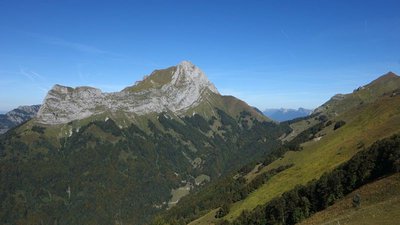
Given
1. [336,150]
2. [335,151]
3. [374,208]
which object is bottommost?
[374,208]

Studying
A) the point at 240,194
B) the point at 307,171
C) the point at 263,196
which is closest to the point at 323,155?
the point at 307,171

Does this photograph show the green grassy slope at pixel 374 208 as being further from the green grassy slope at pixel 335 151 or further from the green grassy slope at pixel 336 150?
the green grassy slope at pixel 336 150

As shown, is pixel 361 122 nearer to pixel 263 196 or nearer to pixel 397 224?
pixel 263 196

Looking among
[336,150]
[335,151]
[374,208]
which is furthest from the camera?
[336,150]

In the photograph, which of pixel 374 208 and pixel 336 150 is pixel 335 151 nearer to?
pixel 336 150

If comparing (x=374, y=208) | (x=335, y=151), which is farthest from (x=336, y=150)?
(x=374, y=208)

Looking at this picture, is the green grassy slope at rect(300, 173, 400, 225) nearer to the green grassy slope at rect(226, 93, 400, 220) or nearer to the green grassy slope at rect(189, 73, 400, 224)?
the green grassy slope at rect(189, 73, 400, 224)

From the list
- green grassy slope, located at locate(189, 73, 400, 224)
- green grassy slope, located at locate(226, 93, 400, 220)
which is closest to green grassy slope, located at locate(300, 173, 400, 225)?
green grassy slope, located at locate(189, 73, 400, 224)

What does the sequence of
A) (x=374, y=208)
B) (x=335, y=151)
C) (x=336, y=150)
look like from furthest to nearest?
(x=336, y=150) → (x=335, y=151) → (x=374, y=208)

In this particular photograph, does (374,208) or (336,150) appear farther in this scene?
(336,150)

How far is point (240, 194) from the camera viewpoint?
200 metres

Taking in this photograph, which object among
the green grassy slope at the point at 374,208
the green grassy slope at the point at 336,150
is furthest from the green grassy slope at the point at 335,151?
the green grassy slope at the point at 374,208

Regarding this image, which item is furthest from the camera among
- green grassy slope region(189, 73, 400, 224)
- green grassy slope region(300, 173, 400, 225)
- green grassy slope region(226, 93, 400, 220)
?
green grassy slope region(226, 93, 400, 220)

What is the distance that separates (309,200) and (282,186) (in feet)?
188
